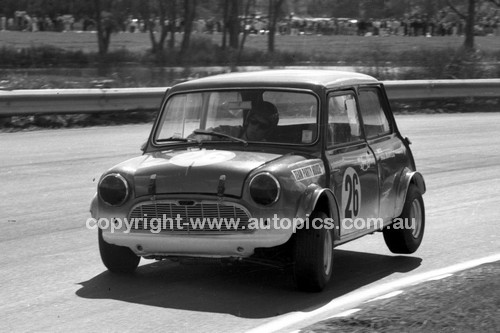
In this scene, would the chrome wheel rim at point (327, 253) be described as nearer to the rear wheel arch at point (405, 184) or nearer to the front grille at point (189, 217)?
the front grille at point (189, 217)

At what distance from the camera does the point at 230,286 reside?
6.60 metres

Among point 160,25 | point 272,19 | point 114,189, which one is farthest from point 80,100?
point 272,19

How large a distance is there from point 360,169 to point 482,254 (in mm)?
1449

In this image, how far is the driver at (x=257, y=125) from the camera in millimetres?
6914

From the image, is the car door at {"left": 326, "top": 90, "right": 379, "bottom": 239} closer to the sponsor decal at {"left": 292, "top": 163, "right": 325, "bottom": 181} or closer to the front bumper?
the sponsor decal at {"left": 292, "top": 163, "right": 325, "bottom": 181}

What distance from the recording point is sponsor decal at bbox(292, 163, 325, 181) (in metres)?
6.30

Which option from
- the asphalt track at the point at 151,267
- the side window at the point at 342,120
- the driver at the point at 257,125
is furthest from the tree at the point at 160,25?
→ the driver at the point at 257,125

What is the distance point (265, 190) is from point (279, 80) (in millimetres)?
1235

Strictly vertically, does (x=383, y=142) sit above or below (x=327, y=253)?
above

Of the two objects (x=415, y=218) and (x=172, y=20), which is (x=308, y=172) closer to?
(x=415, y=218)

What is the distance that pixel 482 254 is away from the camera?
7.88 meters

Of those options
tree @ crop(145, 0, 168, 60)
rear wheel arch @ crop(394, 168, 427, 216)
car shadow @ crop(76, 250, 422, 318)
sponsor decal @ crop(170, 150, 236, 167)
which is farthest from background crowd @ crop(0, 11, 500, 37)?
sponsor decal @ crop(170, 150, 236, 167)

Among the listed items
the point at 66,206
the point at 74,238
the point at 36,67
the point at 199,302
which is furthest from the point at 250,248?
the point at 36,67

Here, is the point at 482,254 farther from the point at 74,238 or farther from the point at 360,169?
the point at 74,238
